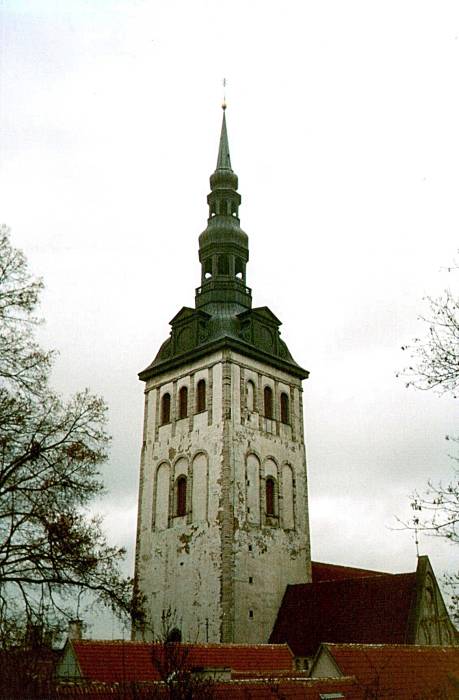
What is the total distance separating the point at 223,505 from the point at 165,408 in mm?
6973

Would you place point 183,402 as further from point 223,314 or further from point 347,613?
point 347,613

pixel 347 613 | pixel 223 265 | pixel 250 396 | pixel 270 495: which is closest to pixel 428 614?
pixel 347 613

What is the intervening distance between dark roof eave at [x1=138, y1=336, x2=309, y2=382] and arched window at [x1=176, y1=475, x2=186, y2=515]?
5542 millimetres

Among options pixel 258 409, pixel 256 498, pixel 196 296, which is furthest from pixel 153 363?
pixel 256 498

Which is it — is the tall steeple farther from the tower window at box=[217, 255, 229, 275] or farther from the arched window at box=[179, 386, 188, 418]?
the arched window at box=[179, 386, 188, 418]

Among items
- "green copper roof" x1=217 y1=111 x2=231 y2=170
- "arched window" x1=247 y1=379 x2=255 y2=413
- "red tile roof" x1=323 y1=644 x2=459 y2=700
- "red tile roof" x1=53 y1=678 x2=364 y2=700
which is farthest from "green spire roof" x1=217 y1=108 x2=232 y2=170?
"red tile roof" x1=53 y1=678 x2=364 y2=700

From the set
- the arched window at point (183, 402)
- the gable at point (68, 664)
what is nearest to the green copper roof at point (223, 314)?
the arched window at point (183, 402)

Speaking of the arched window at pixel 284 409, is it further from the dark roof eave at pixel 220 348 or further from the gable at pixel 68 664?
the gable at pixel 68 664

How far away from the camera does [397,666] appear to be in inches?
747

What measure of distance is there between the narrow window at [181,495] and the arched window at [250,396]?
166 inches

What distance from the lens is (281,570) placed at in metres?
29.9

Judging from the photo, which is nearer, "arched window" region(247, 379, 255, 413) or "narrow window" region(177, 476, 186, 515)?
"narrow window" region(177, 476, 186, 515)

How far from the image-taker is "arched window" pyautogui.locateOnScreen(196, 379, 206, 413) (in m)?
32.2

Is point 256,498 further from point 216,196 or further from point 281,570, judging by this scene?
point 216,196
